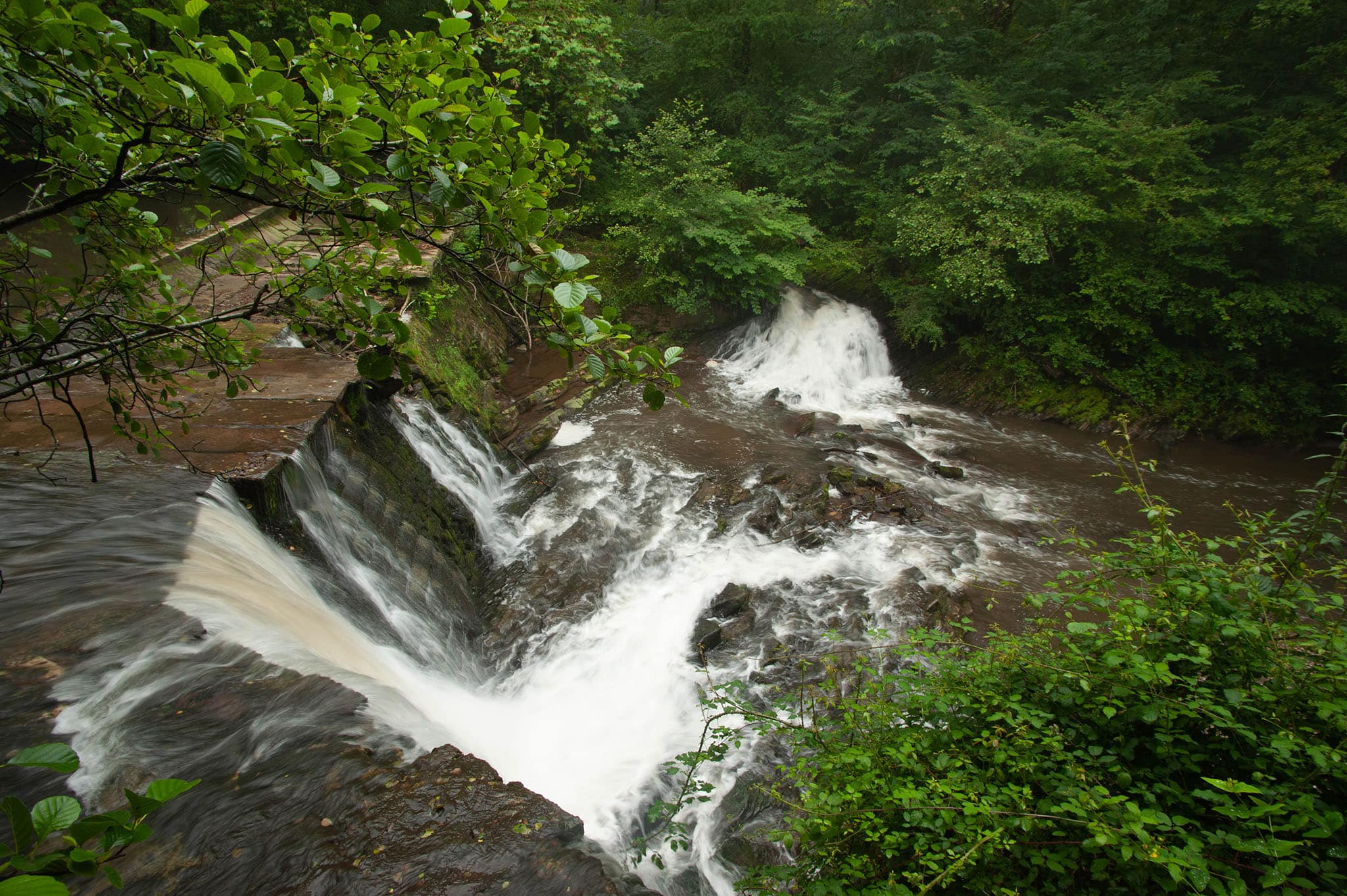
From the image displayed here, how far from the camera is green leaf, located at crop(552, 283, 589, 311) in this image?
4.85ft

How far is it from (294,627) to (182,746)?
107 cm

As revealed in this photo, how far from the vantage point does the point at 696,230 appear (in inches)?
477

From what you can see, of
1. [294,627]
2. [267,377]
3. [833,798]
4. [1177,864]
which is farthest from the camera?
[267,377]

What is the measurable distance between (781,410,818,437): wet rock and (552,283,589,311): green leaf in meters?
9.31

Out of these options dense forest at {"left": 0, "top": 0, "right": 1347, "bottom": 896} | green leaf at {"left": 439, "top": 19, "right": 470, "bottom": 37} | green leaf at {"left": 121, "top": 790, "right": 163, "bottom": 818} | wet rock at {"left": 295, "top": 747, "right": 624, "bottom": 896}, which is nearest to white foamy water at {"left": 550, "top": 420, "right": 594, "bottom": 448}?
dense forest at {"left": 0, "top": 0, "right": 1347, "bottom": 896}

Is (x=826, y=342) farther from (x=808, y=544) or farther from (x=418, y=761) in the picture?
(x=418, y=761)

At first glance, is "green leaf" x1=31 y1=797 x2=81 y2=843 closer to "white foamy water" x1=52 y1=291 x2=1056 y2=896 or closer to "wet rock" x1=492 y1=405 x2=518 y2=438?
"white foamy water" x1=52 y1=291 x2=1056 y2=896

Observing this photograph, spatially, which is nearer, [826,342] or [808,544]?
[808,544]

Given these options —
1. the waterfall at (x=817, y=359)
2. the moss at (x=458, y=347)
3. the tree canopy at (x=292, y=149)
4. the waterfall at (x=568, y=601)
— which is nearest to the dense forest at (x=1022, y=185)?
the waterfall at (x=817, y=359)

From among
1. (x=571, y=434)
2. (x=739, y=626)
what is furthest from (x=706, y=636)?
(x=571, y=434)

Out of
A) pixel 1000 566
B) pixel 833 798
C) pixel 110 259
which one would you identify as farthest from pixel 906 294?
pixel 110 259

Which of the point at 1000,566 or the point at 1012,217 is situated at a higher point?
the point at 1012,217

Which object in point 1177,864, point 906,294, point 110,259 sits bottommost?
point 1177,864

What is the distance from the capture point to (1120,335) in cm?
1165
